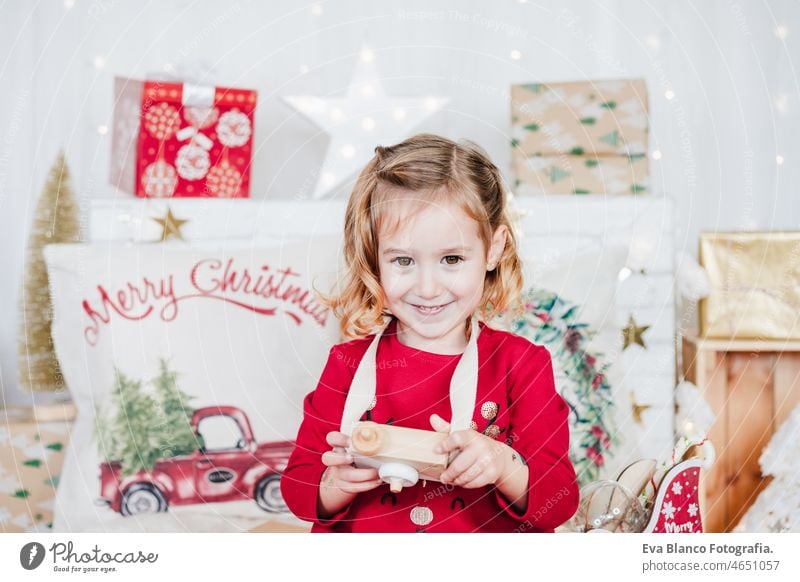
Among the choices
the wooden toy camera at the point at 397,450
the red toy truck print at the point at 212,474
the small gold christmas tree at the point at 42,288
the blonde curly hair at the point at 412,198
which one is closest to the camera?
the wooden toy camera at the point at 397,450

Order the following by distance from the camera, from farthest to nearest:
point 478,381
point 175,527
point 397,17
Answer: point 397,17 → point 175,527 → point 478,381

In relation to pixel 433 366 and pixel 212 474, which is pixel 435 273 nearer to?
pixel 433 366

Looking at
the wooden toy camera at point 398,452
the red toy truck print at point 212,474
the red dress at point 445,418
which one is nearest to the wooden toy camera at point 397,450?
the wooden toy camera at point 398,452

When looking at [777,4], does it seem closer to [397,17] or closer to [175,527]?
[397,17]

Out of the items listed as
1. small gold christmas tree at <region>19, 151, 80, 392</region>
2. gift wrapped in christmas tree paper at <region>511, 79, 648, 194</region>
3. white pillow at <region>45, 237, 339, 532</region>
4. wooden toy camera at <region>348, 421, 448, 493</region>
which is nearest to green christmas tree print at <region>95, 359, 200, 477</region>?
white pillow at <region>45, 237, 339, 532</region>

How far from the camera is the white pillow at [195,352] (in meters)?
0.92

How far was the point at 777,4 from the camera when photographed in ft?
3.09

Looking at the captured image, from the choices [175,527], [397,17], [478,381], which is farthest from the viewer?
[397,17]

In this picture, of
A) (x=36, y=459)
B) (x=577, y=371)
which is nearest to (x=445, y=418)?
(x=577, y=371)

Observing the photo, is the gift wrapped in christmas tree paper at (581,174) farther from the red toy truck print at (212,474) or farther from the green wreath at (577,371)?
the red toy truck print at (212,474)

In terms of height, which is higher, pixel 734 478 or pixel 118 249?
pixel 118 249

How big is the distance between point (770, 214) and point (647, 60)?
0.24 meters

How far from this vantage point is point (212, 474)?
0.92m
